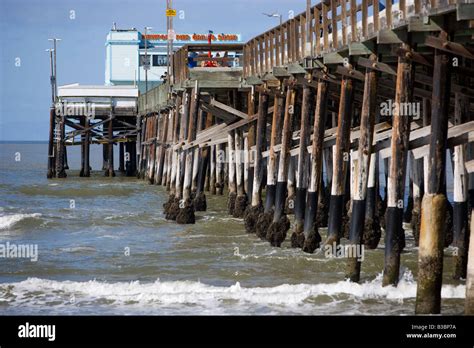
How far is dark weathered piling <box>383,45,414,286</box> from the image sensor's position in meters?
16.2

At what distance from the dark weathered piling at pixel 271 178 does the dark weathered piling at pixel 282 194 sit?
0.79m

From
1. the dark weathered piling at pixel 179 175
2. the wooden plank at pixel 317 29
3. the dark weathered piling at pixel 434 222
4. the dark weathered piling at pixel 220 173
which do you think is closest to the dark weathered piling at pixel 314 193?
the wooden plank at pixel 317 29

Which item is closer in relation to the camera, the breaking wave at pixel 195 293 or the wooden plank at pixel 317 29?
the breaking wave at pixel 195 293

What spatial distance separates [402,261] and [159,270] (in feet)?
13.3

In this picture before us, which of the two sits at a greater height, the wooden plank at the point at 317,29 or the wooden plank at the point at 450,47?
the wooden plank at the point at 317,29

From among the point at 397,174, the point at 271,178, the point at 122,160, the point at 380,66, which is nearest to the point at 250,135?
the point at 271,178

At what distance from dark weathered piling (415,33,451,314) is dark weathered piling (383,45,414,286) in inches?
48.3

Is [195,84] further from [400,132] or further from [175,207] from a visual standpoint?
[400,132]

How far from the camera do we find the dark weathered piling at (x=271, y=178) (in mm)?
24484

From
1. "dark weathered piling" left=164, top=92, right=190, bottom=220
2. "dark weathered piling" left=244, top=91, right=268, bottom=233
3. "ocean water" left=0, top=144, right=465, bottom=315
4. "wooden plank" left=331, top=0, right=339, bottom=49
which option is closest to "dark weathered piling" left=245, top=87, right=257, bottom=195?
"ocean water" left=0, top=144, right=465, bottom=315

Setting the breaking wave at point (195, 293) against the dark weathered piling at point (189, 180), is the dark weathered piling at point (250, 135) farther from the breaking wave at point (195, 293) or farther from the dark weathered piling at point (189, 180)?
the breaking wave at point (195, 293)

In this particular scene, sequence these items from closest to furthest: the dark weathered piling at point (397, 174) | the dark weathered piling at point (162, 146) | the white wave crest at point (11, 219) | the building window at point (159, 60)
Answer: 1. the dark weathered piling at point (397, 174)
2. the white wave crest at point (11, 219)
3. the dark weathered piling at point (162, 146)
4. the building window at point (159, 60)

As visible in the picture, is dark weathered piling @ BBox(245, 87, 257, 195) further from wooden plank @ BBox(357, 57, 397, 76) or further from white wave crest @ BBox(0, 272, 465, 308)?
white wave crest @ BBox(0, 272, 465, 308)
